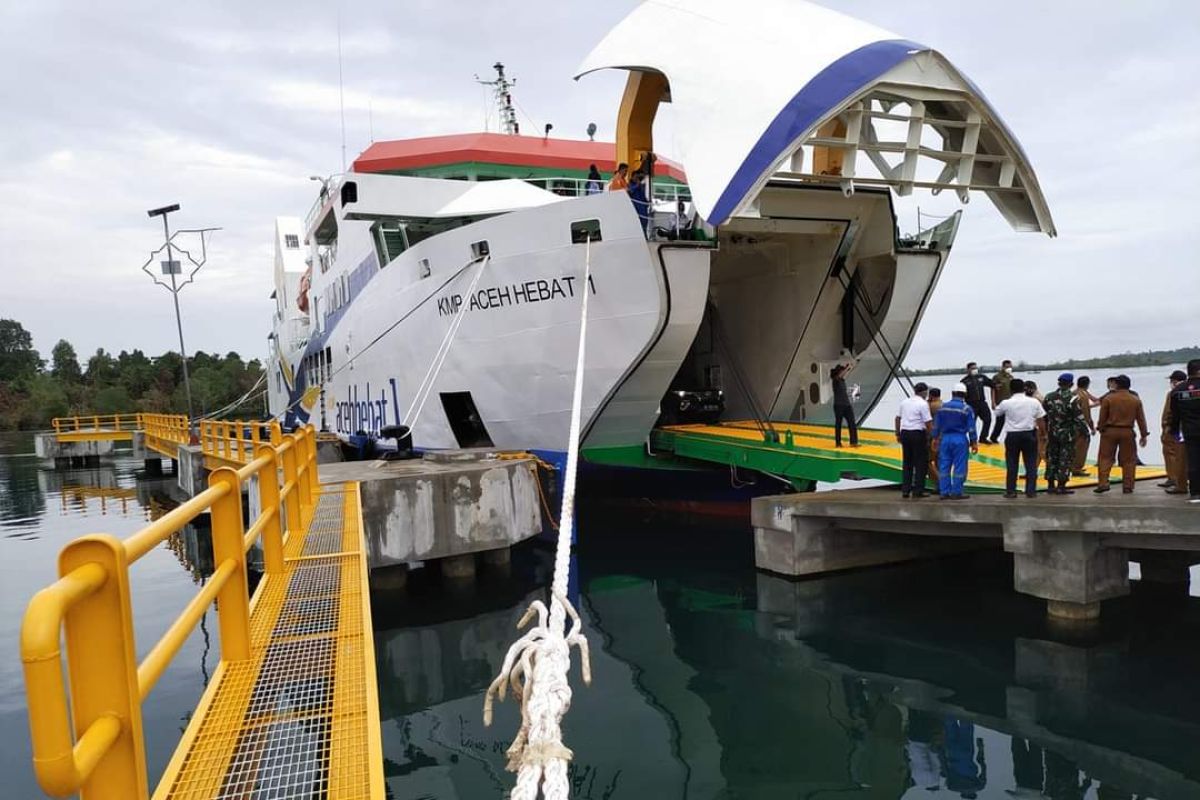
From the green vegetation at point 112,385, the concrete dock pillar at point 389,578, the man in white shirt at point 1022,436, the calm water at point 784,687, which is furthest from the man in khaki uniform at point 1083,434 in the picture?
the green vegetation at point 112,385

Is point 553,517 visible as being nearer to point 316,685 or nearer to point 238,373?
point 316,685

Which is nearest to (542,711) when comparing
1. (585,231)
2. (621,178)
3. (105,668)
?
(105,668)

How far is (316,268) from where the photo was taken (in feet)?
68.0

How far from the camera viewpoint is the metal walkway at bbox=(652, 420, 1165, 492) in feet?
32.4

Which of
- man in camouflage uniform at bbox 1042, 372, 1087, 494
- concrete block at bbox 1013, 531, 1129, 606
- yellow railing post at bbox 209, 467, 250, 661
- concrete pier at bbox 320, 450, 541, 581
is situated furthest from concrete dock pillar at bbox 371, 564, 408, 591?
man in camouflage uniform at bbox 1042, 372, 1087, 494

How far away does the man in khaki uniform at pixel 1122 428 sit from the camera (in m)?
8.40

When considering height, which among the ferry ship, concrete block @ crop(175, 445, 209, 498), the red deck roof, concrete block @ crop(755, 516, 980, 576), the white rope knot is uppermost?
the red deck roof

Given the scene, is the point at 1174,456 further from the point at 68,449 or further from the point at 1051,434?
the point at 68,449

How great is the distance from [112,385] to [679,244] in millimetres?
77685

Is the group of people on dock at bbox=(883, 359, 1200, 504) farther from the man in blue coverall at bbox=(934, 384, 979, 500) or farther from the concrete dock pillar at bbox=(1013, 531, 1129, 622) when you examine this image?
the concrete dock pillar at bbox=(1013, 531, 1129, 622)

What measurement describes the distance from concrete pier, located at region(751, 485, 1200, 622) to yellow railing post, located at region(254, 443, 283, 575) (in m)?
6.25

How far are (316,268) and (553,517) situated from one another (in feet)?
39.8

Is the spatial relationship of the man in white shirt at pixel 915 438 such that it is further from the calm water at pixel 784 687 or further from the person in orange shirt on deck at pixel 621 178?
the person in orange shirt on deck at pixel 621 178

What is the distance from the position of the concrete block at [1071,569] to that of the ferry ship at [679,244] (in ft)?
15.2
